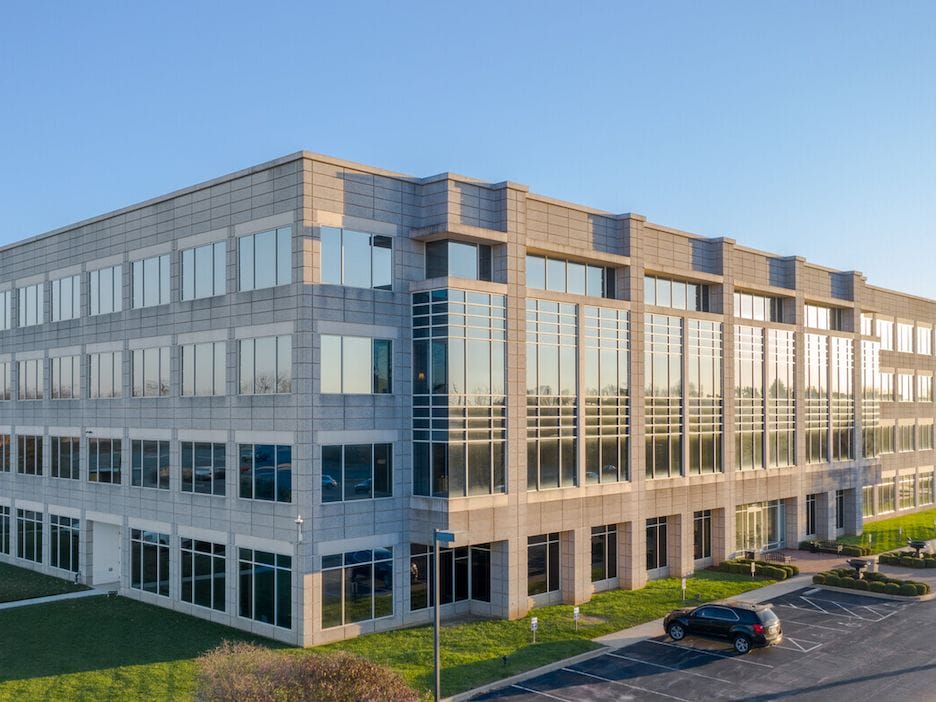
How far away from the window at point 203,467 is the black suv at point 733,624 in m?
17.6

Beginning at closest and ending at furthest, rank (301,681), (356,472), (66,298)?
(301,681) → (356,472) → (66,298)

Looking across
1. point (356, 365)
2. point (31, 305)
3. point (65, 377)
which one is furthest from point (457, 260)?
point (31, 305)

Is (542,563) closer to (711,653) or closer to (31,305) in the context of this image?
(711,653)

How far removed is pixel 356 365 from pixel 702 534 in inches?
863

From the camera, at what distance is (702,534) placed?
44594 millimetres

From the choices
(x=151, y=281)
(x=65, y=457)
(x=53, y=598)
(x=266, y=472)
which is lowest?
(x=53, y=598)

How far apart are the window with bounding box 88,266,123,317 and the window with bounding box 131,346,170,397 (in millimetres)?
2857

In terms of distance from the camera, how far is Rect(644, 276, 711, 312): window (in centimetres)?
4209

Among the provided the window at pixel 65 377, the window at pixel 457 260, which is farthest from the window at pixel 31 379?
the window at pixel 457 260

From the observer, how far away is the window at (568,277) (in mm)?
36719

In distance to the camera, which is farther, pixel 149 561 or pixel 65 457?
pixel 65 457

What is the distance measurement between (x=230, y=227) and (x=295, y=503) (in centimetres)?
1096

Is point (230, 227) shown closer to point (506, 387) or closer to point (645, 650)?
point (506, 387)

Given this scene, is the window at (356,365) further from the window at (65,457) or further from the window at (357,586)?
the window at (65,457)
